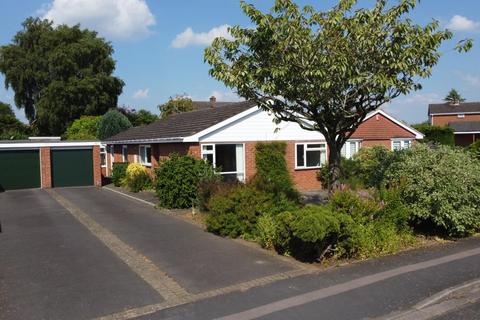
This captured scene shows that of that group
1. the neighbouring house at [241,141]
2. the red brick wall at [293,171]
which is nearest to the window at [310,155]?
the neighbouring house at [241,141]

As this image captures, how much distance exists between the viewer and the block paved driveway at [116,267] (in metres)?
6.32

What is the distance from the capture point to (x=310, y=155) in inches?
832

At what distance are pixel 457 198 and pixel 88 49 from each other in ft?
136

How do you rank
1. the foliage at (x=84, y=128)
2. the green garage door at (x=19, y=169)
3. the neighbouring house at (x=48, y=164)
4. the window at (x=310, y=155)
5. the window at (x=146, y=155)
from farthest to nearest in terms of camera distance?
the foliage at (x=84, y=128) → the neighbouring house at (x=48, y=164) → the green garage door at (x=19, y=169) → the window at (x=146, y=155) → the window at (x=310, y=155)

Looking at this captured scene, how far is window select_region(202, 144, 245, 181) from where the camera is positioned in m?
19.3

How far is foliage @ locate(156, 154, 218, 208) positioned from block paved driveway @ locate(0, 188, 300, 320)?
1.53 m

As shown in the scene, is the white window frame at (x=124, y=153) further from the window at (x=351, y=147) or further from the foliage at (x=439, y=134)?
the foliage at (x=439, y=134)

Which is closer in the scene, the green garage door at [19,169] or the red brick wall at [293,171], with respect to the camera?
the red brick wall at [293,171]

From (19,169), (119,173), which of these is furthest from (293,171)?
(19,169)

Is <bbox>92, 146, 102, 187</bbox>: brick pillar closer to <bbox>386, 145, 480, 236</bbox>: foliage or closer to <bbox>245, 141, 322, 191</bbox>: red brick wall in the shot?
<bbox>245, 141, 322, 191</bbox>: red brick wall

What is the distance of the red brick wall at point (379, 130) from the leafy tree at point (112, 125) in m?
20.6

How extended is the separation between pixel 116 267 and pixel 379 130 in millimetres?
18677

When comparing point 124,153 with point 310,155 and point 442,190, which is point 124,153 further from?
point 442,190

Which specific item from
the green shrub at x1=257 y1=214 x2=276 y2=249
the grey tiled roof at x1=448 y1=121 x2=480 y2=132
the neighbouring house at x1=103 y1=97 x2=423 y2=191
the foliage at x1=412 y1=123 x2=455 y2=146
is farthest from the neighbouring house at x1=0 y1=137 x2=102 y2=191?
the grey tiled roof at x1=448 y1=121 x2=480 y2=132
